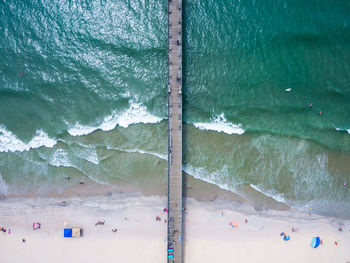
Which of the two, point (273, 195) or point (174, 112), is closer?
point (174, 112)

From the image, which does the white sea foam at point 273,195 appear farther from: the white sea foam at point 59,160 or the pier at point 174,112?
the white sea foam at point 59,160

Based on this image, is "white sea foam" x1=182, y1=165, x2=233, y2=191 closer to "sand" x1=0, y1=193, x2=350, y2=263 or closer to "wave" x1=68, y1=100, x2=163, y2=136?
"sand" x1=0, y1=193, x2=350, y2=263

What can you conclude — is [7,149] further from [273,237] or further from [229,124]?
[273,237]

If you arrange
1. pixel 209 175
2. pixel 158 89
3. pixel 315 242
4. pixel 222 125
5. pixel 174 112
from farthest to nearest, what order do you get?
pixel 222 125 < pixel 209 175 < pixel 158 89 < pixel 315 242 < pixel 174 112

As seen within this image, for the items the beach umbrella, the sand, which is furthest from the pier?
the beach umbrella

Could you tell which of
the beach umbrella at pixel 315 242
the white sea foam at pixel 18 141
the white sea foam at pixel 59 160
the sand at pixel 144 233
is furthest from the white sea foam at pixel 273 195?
the white sea foam at pixel 18 141

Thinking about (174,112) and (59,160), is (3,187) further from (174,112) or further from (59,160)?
(174,112)

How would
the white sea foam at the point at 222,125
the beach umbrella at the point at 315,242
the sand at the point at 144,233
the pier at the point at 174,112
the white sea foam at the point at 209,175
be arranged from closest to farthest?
the pier at the point at 174,112
the sand at the point at 144,233
the beach umbrella at the point at 315,242
the white sea foam at the point at 209,175
the white sea foam at the point at 222,125

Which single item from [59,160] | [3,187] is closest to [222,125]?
[59,160]
